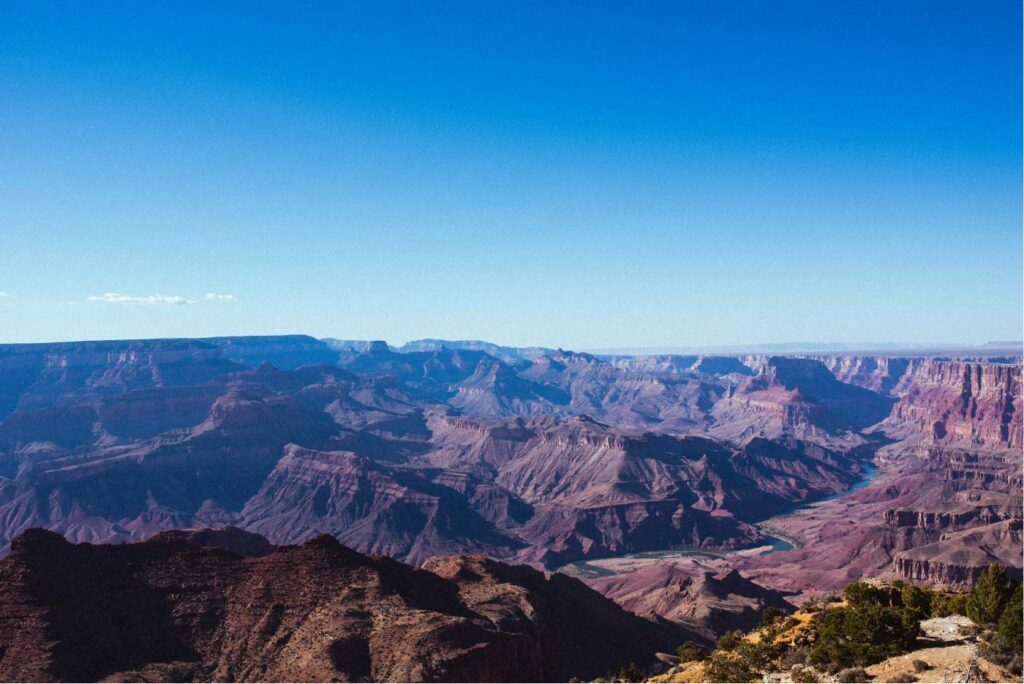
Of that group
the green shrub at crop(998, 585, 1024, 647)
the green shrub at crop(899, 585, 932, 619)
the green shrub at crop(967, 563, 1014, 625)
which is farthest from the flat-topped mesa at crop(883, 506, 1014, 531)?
the green shrub at crop(998, 585, 1024, 647)

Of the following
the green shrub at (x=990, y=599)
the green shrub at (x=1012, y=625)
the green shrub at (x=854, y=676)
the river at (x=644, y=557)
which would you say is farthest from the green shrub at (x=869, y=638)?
the river at (x=644, y=557)

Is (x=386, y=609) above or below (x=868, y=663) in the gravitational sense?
below

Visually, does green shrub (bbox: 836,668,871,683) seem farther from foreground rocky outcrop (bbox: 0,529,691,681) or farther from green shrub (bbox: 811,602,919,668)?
foreground rocky outcrop (bbox: 0,529,691,681)

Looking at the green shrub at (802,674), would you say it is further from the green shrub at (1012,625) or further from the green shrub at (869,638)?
the green shrub at (1012,625)

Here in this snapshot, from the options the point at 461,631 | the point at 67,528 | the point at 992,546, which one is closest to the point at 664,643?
the point at 461,631

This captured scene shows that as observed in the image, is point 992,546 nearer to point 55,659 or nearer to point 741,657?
point 741,657

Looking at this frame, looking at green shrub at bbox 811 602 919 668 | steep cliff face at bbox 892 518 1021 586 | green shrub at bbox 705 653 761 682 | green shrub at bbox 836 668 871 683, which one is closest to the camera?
green shrub at bbox 836 668 871 683

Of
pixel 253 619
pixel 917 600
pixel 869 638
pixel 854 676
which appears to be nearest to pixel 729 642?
pixel 917 600

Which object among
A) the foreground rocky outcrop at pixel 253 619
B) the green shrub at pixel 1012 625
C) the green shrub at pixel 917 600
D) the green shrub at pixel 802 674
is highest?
the green shrub at pixel 1012 625
